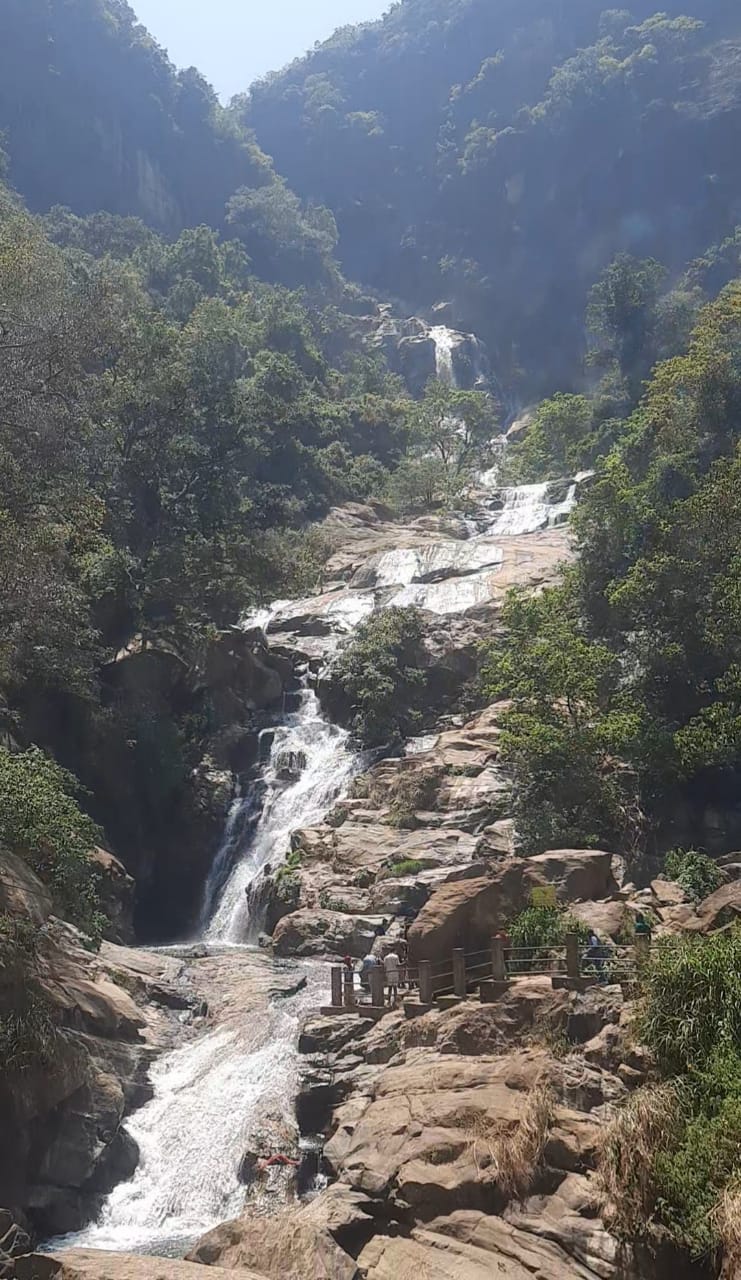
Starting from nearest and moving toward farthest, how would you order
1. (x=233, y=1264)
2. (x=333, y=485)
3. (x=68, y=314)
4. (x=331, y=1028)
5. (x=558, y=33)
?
1. (x=233, y=1264)
2. (x=331, y=1028)
3. (x=68, y=314)
4. (x=333, y=485)
5. (x=558, y=33)

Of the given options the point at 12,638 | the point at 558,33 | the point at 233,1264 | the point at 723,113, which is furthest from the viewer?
the point at 558,33

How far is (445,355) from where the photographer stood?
8556 centimetres

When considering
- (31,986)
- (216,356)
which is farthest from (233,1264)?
(216,356)

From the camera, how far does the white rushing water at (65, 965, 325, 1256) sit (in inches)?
549

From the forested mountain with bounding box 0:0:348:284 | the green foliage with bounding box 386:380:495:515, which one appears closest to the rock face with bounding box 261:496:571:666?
the green foliage with bounding box 386:380:495:515

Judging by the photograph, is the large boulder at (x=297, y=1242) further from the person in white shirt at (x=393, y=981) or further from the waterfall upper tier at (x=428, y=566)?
the waterfall upper tier at (x=428, y=566)

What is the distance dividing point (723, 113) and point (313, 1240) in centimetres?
9795

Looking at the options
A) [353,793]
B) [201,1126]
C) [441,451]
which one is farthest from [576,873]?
[441,451]

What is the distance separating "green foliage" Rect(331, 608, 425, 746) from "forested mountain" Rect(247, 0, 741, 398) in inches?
2178

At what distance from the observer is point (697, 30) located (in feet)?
301

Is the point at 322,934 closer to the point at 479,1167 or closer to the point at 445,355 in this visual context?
the point at 479,1167

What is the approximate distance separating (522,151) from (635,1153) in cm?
10202

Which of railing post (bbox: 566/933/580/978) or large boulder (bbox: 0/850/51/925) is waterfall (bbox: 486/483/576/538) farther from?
railing post (bbox: 566/933/580/978)

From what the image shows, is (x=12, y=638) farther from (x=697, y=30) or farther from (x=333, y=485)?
(x=697, y=30)
